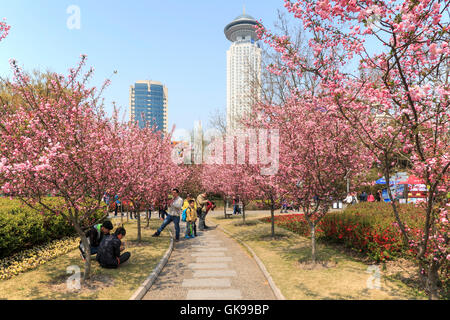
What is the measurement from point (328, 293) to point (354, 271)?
2.01 meters

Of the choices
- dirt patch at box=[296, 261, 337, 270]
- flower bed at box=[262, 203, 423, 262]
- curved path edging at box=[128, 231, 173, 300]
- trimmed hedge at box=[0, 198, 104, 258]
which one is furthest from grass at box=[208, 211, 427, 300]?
trimmed hedge at box=[0, 198, 104, 258]

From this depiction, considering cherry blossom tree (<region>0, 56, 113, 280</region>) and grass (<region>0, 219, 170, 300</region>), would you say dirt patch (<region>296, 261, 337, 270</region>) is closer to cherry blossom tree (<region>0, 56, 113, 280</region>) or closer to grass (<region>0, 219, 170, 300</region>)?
grass (<region>0, 219, 170, 300</region>)

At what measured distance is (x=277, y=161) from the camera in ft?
34.3

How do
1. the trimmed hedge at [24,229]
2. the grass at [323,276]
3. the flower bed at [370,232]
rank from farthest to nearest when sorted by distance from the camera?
the trimmed hedge at [24,229], the flower bed at [370,232], the grass at [323,276]

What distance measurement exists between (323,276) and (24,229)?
908cm

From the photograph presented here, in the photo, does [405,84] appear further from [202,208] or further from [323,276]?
[202,208]

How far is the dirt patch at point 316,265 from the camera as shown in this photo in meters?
8.51

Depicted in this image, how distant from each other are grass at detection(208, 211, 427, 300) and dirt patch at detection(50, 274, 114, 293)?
3.95m

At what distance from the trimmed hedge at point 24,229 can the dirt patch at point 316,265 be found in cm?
676

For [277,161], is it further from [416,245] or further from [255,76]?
[255,76]

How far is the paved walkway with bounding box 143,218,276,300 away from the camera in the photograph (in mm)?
6648

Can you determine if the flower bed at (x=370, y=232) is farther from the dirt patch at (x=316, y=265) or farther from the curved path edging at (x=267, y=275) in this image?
the curved path edging at (x=267, y=275)

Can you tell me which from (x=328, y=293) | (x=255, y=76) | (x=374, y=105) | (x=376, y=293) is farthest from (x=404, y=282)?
(x=255, y=76)

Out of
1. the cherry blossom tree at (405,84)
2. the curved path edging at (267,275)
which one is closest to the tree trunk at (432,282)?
the cherry blossom tree at (405,84)
